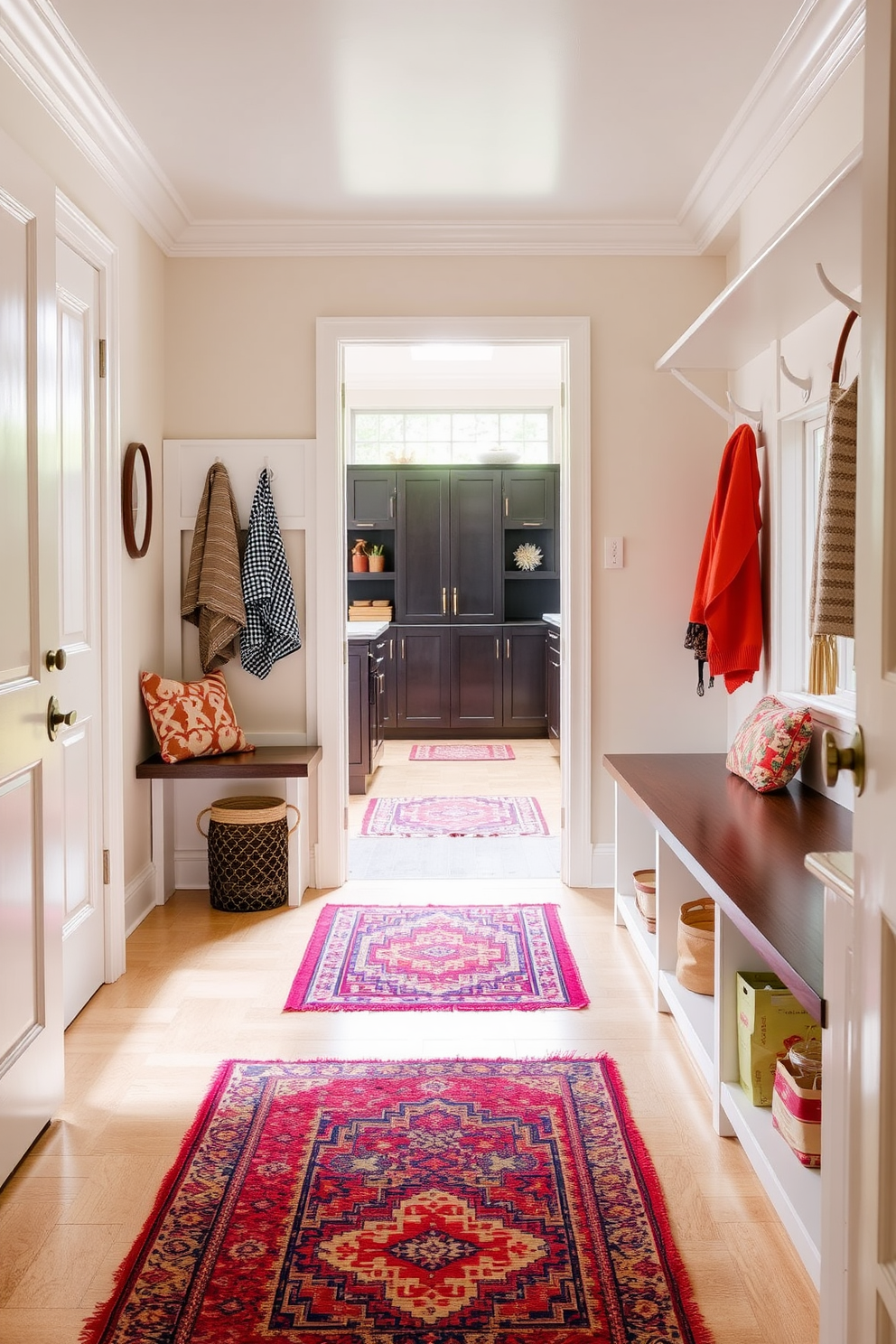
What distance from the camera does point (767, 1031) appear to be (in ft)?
6.91

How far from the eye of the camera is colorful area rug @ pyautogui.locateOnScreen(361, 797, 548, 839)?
5082 mm

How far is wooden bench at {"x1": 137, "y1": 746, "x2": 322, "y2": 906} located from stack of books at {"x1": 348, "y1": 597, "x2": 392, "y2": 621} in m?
3.84

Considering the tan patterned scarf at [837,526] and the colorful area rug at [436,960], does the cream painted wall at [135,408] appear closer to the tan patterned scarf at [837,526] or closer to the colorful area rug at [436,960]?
the colorful area rug at [436,960]

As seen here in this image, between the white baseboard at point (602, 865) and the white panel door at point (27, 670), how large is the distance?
Answer: 2.28 m

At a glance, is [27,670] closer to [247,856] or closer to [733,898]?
[733,898]

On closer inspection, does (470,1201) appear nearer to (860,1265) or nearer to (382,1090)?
(382,1090)

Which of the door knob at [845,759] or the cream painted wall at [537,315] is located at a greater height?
the cream painted wall at [537,315]

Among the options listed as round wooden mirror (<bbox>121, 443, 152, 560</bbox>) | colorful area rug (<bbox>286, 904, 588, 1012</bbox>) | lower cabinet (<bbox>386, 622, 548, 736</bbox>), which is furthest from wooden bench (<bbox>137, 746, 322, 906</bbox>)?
lower cabinet (<bbox>386, 622, 548, 736</bbox>)

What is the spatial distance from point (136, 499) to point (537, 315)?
1.65 metres

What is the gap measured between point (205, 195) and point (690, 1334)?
3.56 meters

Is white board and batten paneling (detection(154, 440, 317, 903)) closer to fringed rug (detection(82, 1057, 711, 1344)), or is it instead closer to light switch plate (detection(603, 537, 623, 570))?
light switch plate (detection(603, 537, 623, 570))

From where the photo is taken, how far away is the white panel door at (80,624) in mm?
2922

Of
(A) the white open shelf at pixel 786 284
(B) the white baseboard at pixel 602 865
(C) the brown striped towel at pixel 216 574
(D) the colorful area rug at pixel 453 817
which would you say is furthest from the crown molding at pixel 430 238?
(D) the colorful area rug at pixel 453 817

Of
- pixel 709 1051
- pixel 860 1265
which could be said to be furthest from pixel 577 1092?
pixel 860 1265
